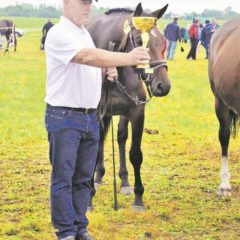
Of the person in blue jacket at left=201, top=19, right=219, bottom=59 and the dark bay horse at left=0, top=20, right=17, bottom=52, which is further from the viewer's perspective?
the dark bay horse at left=0, top=20, right=17, bottom=52

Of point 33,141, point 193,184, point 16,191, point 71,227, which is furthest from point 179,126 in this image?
point 71,227

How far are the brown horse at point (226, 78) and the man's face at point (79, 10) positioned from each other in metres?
2.56

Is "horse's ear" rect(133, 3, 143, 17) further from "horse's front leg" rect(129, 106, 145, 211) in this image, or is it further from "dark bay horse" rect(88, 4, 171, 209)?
"horse's front leg" rect(129, 106, 145, 211)

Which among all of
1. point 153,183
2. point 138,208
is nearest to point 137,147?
point 138,208

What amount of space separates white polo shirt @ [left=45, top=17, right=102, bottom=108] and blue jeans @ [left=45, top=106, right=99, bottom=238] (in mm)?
107

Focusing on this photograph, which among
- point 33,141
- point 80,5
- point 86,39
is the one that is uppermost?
point 80,5

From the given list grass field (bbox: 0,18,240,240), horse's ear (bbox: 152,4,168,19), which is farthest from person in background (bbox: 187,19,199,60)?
horse's ear (bbox: 152,4,168,19)

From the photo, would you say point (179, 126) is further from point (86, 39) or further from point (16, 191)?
point (86, 39)

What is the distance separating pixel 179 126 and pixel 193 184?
4.13 m

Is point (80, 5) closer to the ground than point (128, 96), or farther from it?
farther from it

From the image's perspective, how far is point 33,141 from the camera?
939 cm

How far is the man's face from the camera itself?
3883mm

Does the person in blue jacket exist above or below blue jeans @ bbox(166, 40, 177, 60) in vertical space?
above

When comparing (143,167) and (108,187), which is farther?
(143,167)
